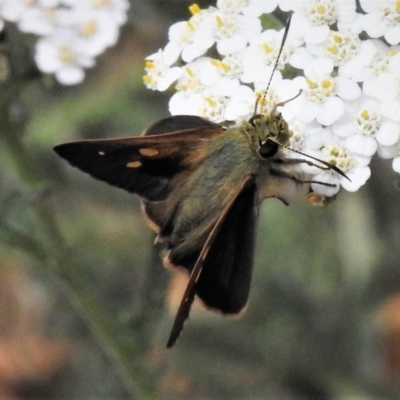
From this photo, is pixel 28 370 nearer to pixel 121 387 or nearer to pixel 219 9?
pixel 121 387

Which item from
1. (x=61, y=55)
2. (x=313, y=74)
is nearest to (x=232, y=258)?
(x=313, y=74)

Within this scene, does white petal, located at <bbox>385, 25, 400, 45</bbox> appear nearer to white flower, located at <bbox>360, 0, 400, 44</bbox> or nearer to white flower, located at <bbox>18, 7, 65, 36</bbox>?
white flower, located at <bbox>360, 0, 400, 44</bbox>

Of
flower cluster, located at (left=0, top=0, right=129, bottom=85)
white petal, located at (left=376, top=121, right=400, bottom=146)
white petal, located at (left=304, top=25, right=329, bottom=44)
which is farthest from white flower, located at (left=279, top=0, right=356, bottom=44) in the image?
flower cluster, located at (left=0, top=0, right=129, bottom=85)

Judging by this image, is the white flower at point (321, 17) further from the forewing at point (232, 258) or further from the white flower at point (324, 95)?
the forewing at point (232, 258)

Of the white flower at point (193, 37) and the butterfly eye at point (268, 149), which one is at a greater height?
the white flower at point (193, 37)

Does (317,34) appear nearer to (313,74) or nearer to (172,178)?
(313,74)

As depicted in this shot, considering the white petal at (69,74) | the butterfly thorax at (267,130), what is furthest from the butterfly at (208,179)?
the white petal at (69,74)

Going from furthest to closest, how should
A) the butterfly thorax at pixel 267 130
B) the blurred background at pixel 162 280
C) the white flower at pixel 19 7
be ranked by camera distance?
the blurred background at pixel 162 280
the white flower at pixel 19 7
the butterfly thorax at pixel 267 130
